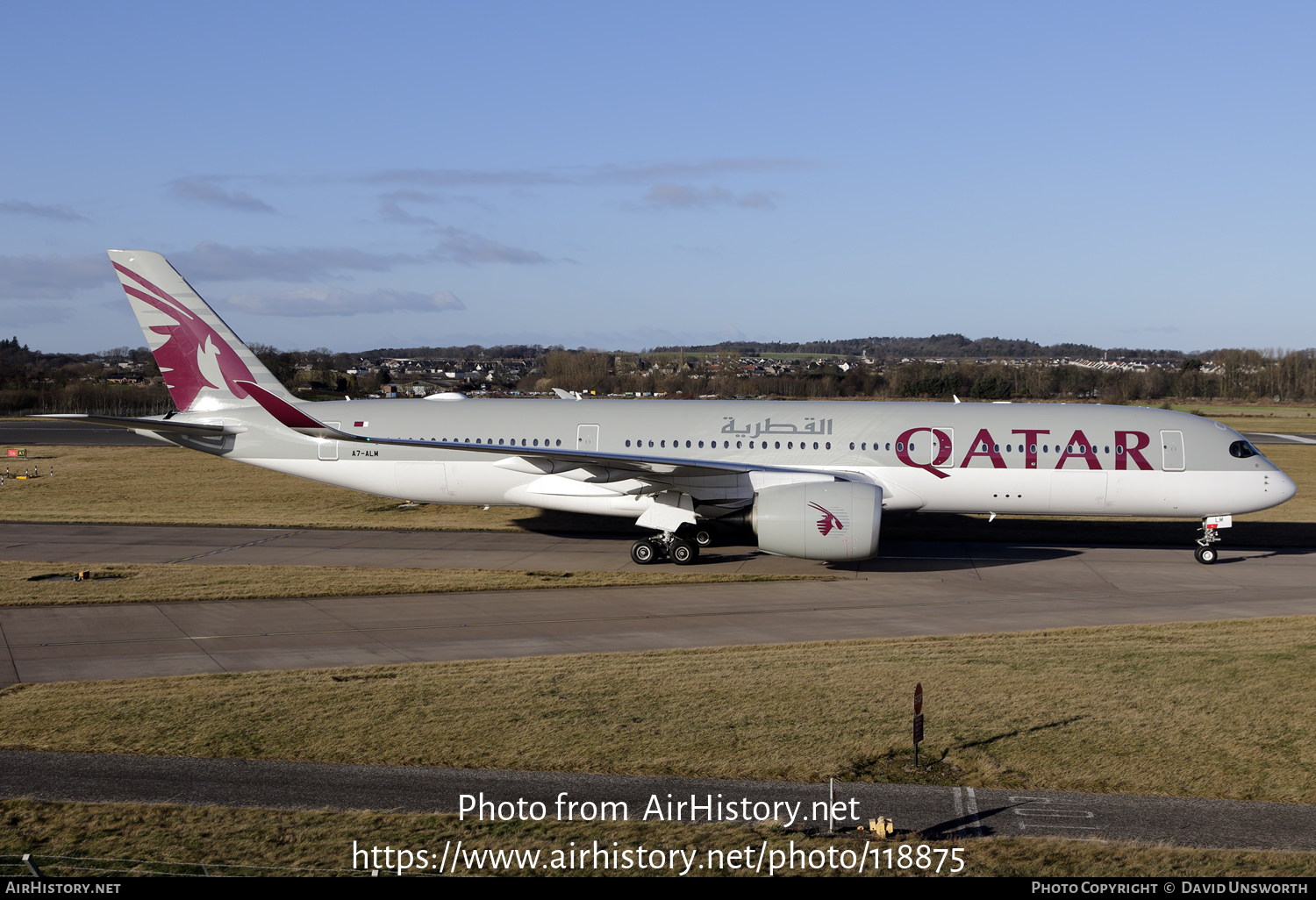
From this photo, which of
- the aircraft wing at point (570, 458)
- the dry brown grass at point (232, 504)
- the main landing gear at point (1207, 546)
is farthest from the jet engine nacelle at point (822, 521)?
the main landing gear at point (1207, 546)

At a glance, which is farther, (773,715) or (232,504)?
(232,504)

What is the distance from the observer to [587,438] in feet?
85.6

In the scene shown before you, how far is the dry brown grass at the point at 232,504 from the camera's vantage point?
3022 centimetres

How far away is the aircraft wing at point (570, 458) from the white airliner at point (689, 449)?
58 millimetres

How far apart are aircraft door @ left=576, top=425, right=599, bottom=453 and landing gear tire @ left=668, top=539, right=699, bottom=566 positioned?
3.69 metres

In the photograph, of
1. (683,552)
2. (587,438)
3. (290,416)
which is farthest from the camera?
(587,438)

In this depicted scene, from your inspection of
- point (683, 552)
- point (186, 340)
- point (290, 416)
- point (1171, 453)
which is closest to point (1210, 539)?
point (1171, 453)

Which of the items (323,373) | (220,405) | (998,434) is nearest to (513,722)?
(998,434)

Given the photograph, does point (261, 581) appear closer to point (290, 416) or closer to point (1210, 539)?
point (290, 416)

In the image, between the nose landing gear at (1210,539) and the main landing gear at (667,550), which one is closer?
the main landing gear at (667,550)

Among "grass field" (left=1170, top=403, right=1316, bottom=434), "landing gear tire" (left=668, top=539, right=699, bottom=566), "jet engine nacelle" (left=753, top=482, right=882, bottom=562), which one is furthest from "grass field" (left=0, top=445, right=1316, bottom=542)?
"grass field" (left=1170, top=403, right=1316, bottom=434)

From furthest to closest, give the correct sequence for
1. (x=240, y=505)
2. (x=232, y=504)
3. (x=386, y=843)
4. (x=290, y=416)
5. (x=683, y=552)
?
(x=232, y=504) → (x=240, y=505) → (x=290, y=416) → (x=683, y=552) → (x=386, y=843)

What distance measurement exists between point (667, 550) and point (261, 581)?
9611mm

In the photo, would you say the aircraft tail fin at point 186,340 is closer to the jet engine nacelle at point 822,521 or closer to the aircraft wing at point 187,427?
the aircraft wing at point 187,427
